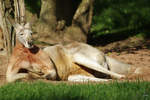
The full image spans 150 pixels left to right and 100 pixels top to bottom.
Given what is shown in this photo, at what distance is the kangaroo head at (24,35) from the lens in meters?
6.88

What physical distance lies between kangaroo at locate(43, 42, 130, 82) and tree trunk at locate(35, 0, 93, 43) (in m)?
4.97

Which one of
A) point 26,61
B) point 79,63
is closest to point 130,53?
point 79,63

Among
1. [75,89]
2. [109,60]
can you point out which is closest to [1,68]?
[109,60]

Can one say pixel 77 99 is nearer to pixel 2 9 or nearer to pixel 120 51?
pixel 2 9

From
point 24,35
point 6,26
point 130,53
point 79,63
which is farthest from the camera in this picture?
point 130,53

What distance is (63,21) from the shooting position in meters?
13.1

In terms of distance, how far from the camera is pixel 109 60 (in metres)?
8.24

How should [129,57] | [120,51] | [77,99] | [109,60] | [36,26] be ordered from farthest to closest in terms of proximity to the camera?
[36,26] → [120,51] → [129,57] → [109,60] → [77,99]

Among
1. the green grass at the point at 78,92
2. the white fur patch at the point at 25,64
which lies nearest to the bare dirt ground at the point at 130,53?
the white fur patch at the point at 25,64

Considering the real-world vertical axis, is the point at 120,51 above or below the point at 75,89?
below

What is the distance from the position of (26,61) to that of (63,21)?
6306 millimetres

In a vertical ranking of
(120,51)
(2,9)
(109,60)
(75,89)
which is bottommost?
(120,51)

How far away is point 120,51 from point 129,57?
1092mm

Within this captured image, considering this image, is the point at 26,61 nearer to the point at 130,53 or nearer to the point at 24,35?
the point at 24,35
